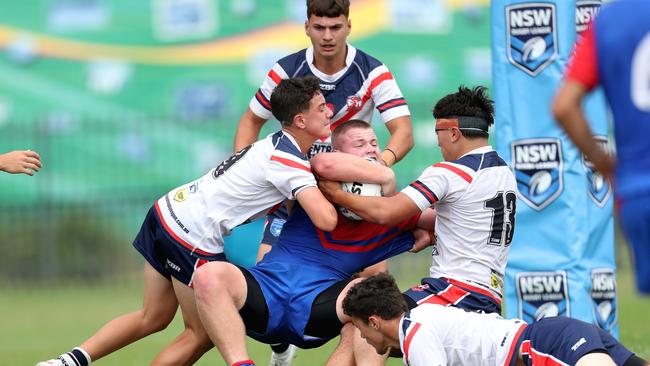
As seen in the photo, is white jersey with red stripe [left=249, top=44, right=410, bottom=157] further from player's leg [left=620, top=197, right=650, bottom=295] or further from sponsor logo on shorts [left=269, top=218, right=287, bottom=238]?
player's leg [left=620, top=197, right=650, bottom=295]

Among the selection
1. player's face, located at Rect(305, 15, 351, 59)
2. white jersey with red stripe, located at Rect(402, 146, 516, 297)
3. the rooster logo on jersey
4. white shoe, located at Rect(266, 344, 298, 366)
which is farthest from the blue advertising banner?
white jersey with red stripe, located at Rect(402, 146, 516, 297)

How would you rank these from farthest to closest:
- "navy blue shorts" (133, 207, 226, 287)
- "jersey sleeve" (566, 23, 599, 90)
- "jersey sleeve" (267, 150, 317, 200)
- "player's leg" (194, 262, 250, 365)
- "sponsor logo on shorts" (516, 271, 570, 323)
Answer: "sponsor logo on shorts" (516, 271, 570, 323) → "navy blue shorts" (133, 207, 226, 287) → "jersey sleeve" (267, 150, 317, 200) → "player's leg" (194, 262, 250, 365) → "jersey sleeve" (566, 23, 599, 90)

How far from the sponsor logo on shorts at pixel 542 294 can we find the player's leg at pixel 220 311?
2.82 meters

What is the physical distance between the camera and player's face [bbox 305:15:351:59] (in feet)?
27.2

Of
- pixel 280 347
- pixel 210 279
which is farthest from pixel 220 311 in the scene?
pixel 280 347

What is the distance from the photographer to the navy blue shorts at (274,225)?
8.16 m

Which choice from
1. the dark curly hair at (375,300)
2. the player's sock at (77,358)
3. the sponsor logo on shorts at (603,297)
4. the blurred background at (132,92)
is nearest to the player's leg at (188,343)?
the player's sock at (77,358)

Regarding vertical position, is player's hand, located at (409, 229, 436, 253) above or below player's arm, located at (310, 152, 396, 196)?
below

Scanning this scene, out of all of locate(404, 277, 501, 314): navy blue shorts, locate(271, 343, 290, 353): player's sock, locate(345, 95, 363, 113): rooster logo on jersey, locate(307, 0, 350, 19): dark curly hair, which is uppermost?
locate(307, 0, 350, 19): dark curly hair

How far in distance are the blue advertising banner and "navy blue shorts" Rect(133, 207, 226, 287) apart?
102 inches

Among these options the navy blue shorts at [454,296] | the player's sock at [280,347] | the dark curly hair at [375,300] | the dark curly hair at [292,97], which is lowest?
the player's sock at [280,347]

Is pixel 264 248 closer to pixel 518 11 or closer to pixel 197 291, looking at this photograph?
pixel 197 291

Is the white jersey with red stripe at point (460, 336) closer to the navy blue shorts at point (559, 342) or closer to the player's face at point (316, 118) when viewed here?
the navy blue shorts at point (559, 342)

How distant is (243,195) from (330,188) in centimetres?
50
